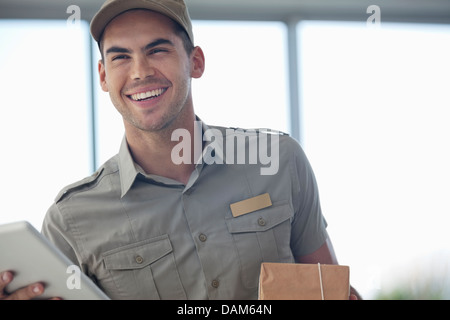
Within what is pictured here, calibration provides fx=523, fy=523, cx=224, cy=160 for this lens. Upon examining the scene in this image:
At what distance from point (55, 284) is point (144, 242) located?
33 cm

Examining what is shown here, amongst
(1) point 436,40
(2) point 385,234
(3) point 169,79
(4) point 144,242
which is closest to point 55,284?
(4) point 144,242

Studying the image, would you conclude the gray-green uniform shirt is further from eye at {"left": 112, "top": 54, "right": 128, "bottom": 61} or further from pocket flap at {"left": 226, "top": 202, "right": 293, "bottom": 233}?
eye at {"left": 112, "top": 54, "right": 128, "bottom": 61}

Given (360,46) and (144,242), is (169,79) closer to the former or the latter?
(144,242)

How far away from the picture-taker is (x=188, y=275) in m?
1.29

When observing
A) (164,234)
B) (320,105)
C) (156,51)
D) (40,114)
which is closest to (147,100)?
(156,51)

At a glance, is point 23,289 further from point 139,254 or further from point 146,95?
point 146,95

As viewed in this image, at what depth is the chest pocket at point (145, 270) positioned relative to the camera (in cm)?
129

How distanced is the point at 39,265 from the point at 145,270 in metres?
0.38

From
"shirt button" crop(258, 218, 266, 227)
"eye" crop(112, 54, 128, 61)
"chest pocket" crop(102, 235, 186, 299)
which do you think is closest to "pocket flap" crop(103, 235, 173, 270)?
"chest pocket" crop(102, 235, 186, 299)

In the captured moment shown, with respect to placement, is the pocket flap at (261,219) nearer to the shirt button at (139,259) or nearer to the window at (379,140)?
the shirt button at (139,259)

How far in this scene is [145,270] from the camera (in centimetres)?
130

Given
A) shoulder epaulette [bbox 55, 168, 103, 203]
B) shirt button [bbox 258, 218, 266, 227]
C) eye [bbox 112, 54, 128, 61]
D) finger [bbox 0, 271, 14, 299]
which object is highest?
eye [bbox 112, 54, 128, 61]

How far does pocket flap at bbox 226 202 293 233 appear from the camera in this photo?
4.37 ft

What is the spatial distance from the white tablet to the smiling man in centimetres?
28
